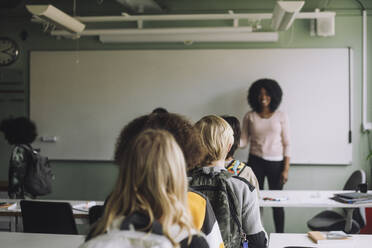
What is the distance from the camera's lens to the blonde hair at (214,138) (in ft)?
7.13

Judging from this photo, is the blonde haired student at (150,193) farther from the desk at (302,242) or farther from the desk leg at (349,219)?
the desk leg at (349,219)

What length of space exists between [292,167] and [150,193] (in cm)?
462

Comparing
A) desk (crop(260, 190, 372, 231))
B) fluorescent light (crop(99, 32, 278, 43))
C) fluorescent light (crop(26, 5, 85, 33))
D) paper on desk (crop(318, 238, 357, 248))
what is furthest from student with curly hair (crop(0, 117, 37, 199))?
paper on desk (crop(318, 238, 357, 248))

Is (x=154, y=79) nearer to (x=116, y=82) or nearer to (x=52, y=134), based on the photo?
(x=116, y=82)

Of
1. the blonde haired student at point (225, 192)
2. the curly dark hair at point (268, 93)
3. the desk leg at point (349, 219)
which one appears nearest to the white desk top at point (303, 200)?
the desk leg at point (349, 219)

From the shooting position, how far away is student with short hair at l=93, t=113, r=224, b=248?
1.41 m

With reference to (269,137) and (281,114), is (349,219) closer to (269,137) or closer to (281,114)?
(269,137)

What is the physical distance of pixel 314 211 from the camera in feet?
18.4

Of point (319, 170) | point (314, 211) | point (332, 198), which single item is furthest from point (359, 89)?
point (332, 198)

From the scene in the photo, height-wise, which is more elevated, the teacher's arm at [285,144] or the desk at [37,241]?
the teacher's arm at [285,144]

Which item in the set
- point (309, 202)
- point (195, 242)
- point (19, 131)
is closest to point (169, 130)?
point (195, 242)

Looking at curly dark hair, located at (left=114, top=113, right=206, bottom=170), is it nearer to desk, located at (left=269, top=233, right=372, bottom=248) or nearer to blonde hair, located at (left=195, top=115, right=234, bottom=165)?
blonde hair, located at (left=195, top=115, right=234, bottom=165)

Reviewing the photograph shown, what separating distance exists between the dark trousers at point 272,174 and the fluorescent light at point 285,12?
159 centimetres

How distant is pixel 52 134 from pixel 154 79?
159 cm
